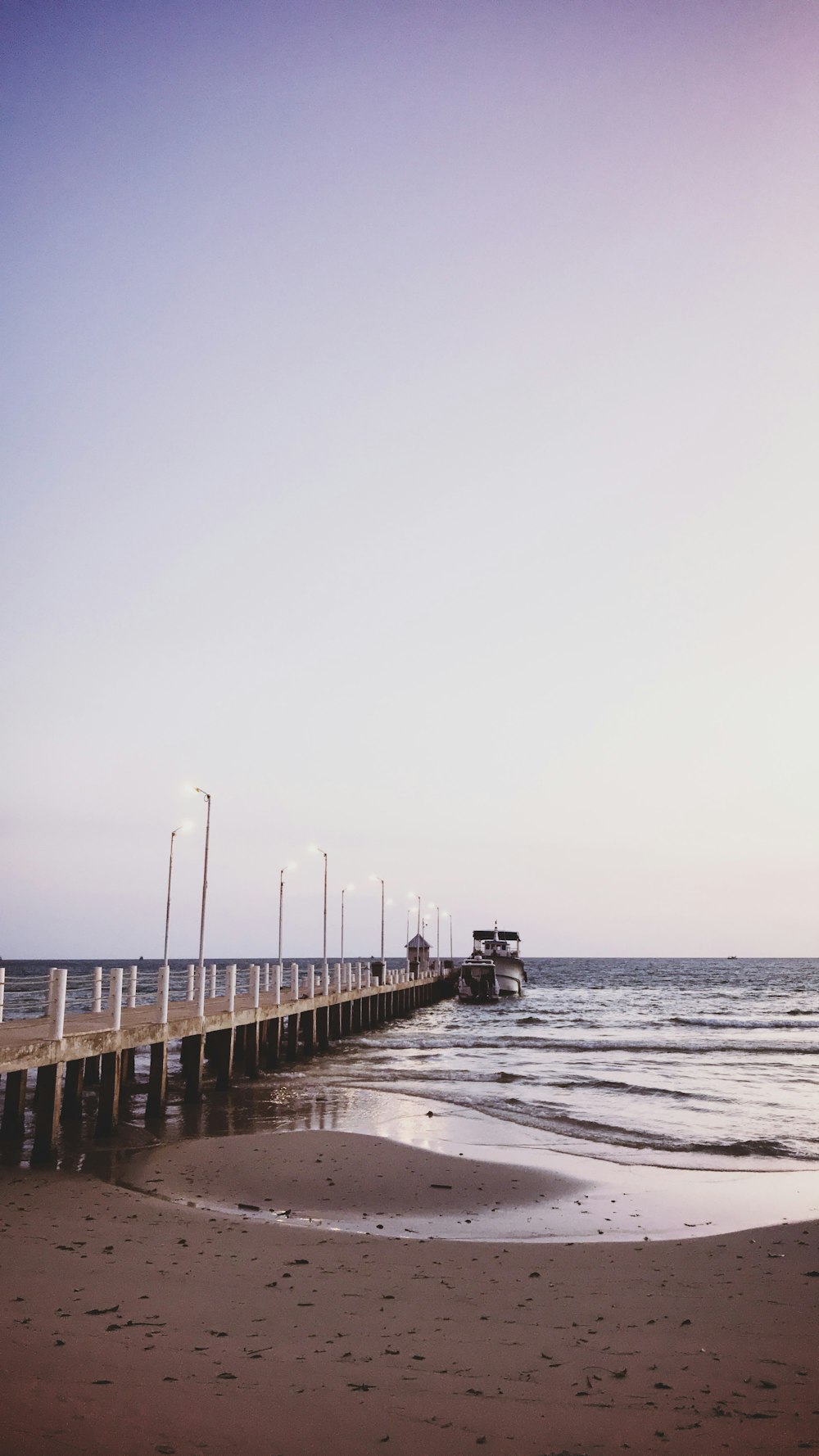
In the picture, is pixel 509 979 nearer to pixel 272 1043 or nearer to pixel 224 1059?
pixel 272 1043

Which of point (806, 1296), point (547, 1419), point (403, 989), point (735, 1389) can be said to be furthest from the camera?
point (403, 989)

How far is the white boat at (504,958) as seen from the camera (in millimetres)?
80000

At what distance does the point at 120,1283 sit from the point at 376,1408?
3.42 meters

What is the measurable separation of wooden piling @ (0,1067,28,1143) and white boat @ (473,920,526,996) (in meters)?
65.4

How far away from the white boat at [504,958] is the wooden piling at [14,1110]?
65.4m

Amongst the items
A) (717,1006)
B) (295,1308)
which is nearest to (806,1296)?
(295,1308)

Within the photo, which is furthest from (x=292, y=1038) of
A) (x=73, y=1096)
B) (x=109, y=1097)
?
(x=109, y=1097)

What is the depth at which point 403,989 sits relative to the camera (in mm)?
59781

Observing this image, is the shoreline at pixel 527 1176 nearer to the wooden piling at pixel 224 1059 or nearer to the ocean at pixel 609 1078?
the ocean at pixel 609 1078

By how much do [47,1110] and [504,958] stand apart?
227 feet

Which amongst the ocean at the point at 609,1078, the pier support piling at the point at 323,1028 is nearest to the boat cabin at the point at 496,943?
the ocean at the point at 609,1078

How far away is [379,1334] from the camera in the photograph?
7547mm

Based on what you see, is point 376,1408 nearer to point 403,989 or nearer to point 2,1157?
point 2,1157

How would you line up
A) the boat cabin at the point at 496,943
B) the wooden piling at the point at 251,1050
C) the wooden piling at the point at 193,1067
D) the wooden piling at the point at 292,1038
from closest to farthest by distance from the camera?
the wooden piling at the point at 193,1067 < the wooden piling at the point at 251,1050 < the wooden piling at the point at 292,1038 < the boat cabin at the point at 496,943
